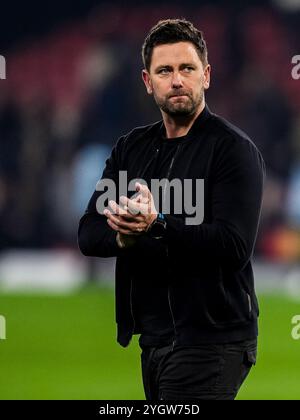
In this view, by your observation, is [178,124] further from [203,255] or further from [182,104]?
[203,255]

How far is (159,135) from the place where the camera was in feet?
16.4

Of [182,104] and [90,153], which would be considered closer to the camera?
[182,104]

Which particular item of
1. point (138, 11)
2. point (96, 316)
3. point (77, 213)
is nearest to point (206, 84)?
point (96, 316)

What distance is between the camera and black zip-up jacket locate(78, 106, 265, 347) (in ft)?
15.1

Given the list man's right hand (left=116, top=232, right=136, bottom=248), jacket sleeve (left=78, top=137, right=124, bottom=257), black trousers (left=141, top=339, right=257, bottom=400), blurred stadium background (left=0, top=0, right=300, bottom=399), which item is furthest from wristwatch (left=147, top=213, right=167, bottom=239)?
blurred stadium background (left=0, top=0, right=300, bottom=399)

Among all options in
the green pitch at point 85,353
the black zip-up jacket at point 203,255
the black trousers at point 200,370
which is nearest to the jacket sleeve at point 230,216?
the black zip-up jacket at point 203,255

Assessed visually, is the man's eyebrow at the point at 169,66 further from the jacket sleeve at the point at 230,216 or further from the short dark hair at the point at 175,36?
the jacket sleeve at the point at 230,216

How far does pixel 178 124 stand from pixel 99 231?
1.73ft

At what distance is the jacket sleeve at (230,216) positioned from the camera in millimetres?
4559

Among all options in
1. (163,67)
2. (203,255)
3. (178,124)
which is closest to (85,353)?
(178,124)

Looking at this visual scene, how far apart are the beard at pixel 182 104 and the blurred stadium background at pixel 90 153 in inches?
200

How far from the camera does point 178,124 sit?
491 centimetres

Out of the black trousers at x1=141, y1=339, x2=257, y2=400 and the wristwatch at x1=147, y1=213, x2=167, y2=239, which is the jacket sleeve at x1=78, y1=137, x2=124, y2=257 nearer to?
the wristwatch at x1=147, y1=213, x2=167, y2=239

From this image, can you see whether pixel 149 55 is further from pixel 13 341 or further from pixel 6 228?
pixel 6 228
